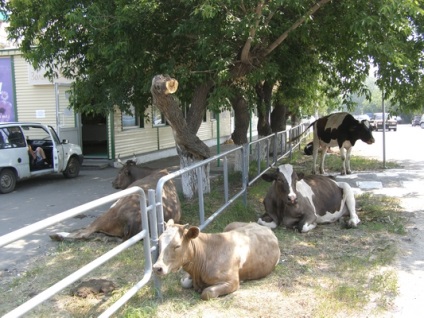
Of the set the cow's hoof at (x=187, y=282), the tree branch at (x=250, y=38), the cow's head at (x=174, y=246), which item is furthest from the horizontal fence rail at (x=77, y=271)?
the tree branch at (x=250, y=38)

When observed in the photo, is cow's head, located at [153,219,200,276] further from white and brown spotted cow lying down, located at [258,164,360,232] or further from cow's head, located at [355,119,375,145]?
cow's head, located at [355,119,375,145]

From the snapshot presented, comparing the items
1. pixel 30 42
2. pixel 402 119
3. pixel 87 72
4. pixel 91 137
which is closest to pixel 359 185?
pixel 87 72

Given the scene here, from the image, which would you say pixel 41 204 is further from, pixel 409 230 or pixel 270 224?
pixel 409 230

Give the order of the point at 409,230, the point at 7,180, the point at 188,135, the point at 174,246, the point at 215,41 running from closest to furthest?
the point at 174,246 < the point at 409,230 < the point at 215,41 < the point at 188,135 < the point at 7,180

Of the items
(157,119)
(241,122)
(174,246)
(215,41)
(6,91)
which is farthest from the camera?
(157,119)

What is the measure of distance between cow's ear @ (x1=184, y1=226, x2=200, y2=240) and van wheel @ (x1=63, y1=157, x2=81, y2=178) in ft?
30.7

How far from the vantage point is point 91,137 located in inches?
739

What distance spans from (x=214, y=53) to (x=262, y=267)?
4.14 m

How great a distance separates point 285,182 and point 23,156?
282 inches

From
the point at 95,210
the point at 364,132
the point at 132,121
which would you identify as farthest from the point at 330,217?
the point at 132,121

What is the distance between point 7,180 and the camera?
35.2ft

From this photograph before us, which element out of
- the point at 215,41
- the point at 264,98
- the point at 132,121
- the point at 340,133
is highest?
the point at 215,41

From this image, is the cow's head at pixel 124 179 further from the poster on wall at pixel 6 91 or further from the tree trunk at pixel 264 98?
the poster on wall at pixel 6 91

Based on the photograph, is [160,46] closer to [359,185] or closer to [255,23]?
[255,23]
